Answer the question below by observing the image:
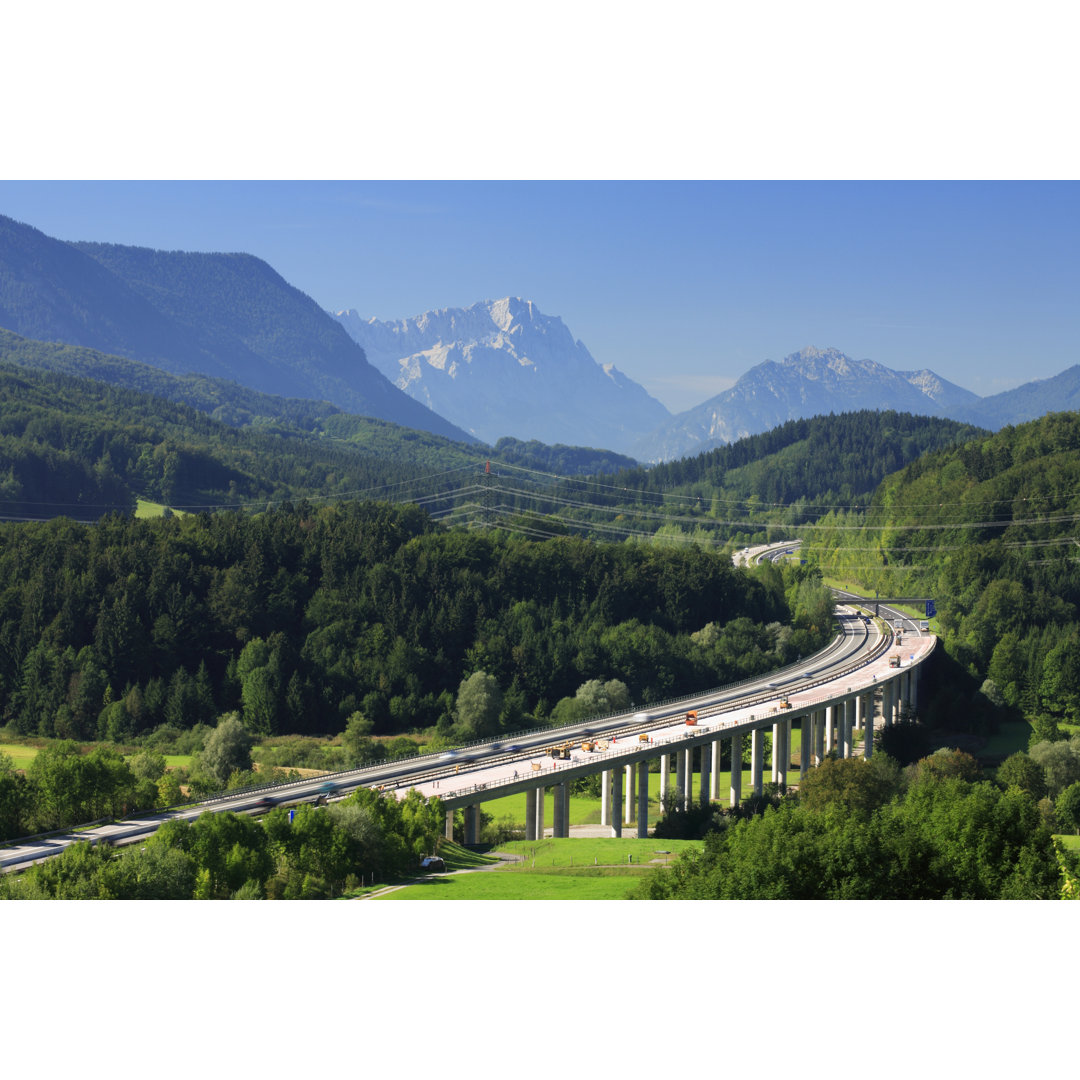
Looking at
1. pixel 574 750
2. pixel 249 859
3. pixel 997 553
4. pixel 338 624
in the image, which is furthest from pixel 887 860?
pixel 997 553

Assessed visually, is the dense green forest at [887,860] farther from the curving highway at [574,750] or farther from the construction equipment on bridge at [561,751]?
the construction equipment on bridge at [561,751]

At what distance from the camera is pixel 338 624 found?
117250 millimetres

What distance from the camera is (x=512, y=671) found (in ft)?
388

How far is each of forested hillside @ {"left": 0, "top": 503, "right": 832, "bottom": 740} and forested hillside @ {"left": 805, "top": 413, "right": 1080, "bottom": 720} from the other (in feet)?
65.7

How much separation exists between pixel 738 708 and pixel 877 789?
801 inches

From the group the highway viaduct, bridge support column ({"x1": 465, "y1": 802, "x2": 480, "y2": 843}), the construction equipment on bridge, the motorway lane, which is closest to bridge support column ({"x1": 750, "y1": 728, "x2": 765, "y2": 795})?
the highway viaduct

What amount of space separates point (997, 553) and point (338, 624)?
89678mm

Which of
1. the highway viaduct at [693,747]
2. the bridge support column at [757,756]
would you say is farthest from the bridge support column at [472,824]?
the bridge support column at [757,756]

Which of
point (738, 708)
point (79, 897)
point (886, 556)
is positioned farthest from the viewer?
point (886, 556)

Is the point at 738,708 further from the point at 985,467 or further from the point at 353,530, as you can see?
the point at 985,467

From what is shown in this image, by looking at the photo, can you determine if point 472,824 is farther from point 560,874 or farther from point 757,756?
point 757,756

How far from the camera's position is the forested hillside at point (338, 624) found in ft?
352

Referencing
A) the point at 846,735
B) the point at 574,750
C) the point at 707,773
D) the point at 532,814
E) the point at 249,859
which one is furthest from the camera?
the point at 846,735
